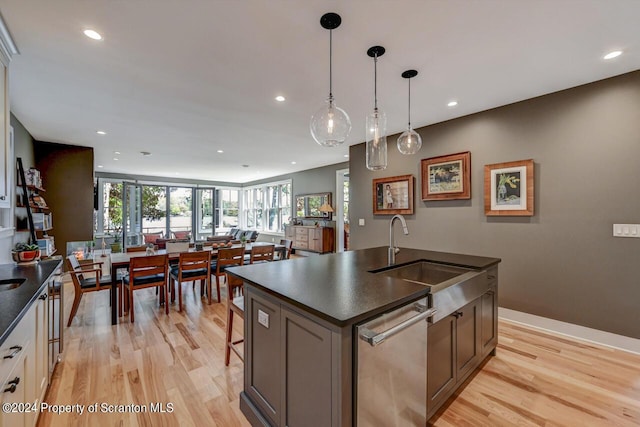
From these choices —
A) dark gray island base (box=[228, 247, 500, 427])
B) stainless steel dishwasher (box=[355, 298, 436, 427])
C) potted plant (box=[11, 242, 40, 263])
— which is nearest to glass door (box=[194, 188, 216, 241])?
potted plant (box=[11, 242, 40, 263])

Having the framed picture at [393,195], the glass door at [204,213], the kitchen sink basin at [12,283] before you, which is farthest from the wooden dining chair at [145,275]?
the glass door at [204,213]

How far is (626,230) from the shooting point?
2.51 meters

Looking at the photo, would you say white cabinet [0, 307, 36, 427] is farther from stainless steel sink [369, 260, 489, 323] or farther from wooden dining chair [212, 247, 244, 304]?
wooden dining chair [212, 247, 244, 304]

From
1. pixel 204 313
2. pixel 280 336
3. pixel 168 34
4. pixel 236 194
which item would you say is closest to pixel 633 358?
pixel 280 336

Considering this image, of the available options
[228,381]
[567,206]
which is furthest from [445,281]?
[567,206]

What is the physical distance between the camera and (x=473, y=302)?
198cm

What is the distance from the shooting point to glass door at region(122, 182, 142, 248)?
8398mm

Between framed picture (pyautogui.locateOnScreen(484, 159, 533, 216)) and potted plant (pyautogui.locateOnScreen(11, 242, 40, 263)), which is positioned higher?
framed picture (pyautogui.locateOnScreen(484, 159, 533, 216))

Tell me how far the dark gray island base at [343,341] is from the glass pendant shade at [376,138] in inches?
38.9

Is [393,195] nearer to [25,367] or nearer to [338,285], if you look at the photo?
[338,285]

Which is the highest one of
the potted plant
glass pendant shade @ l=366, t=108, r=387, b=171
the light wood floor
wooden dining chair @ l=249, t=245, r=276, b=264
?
glass pendant shade @ l=366, t=108, r=387, b=171

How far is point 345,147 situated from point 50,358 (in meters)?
4.78

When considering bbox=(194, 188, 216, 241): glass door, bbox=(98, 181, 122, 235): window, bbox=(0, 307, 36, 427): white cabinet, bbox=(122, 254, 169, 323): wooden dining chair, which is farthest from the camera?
bbox=(194, 188, 216, 241): glass door

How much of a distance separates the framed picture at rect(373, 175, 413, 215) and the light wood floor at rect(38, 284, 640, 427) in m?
2.03
